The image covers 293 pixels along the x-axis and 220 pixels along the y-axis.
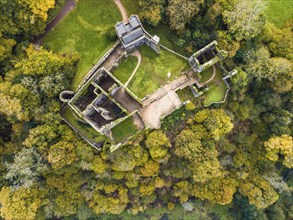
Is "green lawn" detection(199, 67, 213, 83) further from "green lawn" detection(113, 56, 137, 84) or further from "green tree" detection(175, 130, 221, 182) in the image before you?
"green lawn" detection(113, 56, 137, 84)

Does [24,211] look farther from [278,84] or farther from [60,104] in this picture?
[278,84]

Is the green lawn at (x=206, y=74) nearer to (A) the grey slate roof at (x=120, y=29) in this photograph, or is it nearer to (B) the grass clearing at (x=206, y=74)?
(B) the grass clearing at (x=206, y=74)

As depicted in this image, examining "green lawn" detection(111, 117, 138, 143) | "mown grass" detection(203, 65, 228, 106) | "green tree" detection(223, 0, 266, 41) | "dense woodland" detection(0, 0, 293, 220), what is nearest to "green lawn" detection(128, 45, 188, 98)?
"dense woodland" detection(0, 0, 293, 220)

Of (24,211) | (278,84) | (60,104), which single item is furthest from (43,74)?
(278,84)

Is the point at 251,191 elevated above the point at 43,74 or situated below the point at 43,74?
below

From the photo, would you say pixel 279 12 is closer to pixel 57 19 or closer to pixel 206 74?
pixel 206 74

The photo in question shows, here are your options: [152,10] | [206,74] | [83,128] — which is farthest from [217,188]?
[152,10]
